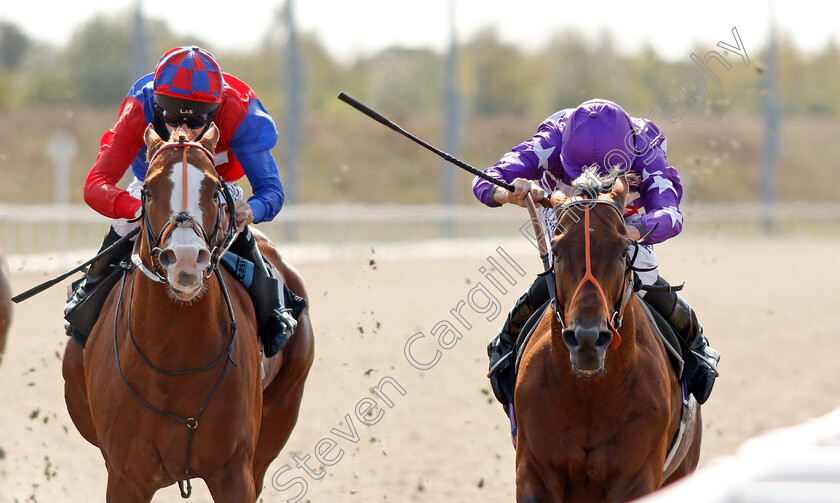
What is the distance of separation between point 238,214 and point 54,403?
177 inches

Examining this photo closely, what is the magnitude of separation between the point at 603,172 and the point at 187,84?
1.54 m

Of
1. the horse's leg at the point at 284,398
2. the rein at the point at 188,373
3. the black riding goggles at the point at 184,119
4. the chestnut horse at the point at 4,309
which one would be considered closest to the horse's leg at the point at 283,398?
the horse's leg at the point at 284,398

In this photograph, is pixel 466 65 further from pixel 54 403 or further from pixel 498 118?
pixel 54 403

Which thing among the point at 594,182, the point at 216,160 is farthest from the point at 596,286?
the point at 216,160

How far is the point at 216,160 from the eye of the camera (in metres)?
4.48

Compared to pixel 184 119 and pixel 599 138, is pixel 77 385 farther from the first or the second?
pixel 599 138

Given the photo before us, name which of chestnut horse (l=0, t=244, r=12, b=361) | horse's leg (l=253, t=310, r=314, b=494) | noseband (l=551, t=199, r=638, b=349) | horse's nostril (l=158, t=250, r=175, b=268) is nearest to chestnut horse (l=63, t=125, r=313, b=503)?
horse's nostril (l=158, t=250, r=175, b=268)

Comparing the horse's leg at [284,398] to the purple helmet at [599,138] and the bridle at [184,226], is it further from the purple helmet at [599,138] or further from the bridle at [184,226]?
the purple helmet at [599,138]

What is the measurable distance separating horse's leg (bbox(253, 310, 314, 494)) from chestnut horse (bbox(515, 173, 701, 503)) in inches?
47.9

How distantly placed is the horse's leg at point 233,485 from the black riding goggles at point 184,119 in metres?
1.24

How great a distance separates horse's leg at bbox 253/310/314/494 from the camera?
4.73 metres

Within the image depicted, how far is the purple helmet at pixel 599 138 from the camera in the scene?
4.02 m

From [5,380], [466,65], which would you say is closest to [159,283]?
[5,380]

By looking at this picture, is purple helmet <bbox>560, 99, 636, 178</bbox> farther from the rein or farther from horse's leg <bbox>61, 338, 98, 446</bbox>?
horse's leg <bbox>61, 338, 98, 446</bbox>
